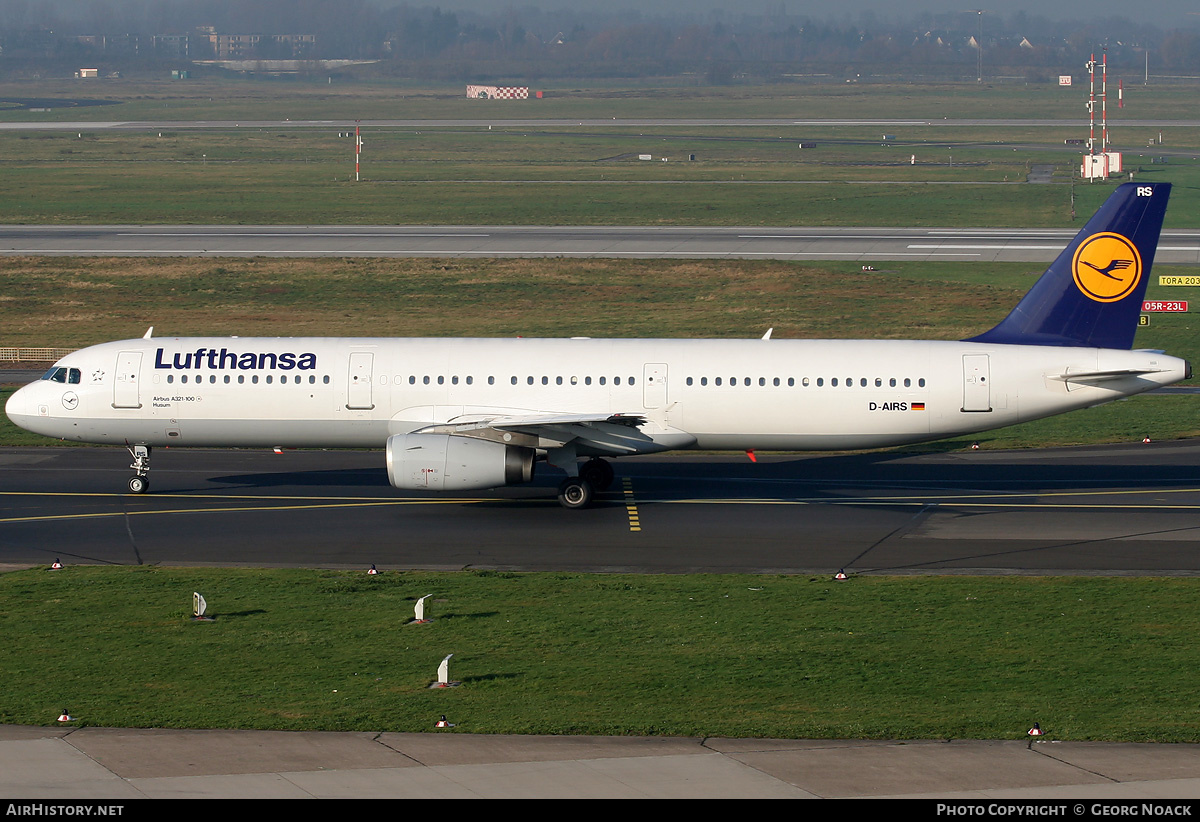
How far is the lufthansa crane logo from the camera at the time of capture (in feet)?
131

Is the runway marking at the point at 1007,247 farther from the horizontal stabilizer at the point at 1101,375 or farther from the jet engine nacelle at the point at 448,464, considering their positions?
the jet engine nacelle at the point at 448,464

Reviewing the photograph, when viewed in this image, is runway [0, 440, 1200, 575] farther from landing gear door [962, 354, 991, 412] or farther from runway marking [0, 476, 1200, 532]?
landing gear door [962, 354, 991, 412]

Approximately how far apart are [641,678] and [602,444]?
15.2 metres

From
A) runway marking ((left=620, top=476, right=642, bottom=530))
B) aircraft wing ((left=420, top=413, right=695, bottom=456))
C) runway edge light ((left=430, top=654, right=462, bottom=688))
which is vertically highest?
aircraft wing ((left=420, top=413, right=695, bottom=456))

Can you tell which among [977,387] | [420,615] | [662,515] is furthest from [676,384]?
[420,615]

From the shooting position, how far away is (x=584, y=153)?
537ft

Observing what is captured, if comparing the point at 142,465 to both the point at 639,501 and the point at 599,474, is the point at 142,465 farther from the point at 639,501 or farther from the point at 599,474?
the point at 639,501

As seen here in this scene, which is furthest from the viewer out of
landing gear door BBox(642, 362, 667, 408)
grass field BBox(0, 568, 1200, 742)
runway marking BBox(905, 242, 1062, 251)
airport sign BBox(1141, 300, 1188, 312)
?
runway marking BBox(905, 242, 1062, 251)

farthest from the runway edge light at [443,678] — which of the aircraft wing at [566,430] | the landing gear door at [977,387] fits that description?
the landing gear door at [977,387]

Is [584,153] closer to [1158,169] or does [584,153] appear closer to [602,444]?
[1158,169]

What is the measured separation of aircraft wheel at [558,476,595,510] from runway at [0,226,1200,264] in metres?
51.0

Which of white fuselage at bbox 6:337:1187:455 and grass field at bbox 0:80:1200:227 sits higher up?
grass field at bbox 0:80:1200:227

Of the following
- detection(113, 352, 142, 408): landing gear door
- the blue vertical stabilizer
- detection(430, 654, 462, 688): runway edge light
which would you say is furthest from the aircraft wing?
detection(430, 654, 462, 688): runway edge light

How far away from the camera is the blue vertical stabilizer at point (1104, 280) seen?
39.9m
